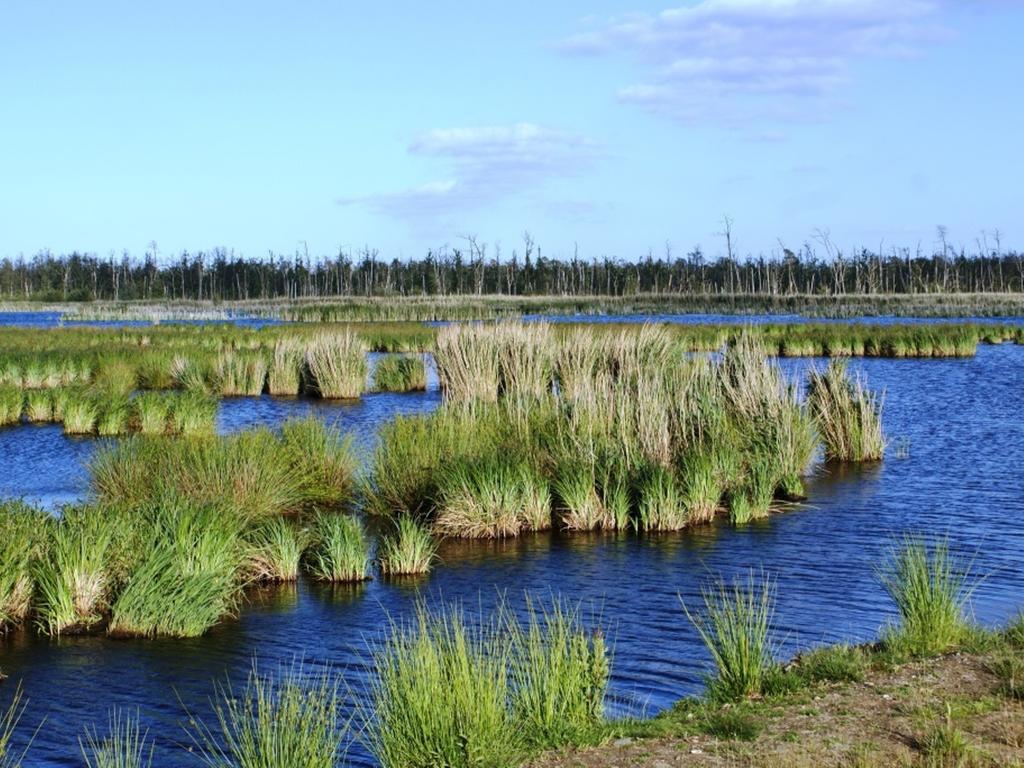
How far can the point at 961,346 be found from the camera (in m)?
39.9

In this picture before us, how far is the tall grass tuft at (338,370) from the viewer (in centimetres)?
2776

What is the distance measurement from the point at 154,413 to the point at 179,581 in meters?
11.9

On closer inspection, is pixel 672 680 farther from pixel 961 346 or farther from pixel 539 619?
pixel 961 346

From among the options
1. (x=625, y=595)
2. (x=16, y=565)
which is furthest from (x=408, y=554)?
(x=16, y=565)

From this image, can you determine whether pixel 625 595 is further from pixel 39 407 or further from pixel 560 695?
pixel 39 407

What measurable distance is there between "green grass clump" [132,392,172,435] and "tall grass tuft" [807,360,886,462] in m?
11.2

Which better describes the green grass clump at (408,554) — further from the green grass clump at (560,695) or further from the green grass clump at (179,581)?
the green grass clump at (560,695)

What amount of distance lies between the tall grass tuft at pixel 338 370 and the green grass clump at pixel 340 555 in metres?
16.5

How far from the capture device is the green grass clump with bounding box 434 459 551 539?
12875 mm

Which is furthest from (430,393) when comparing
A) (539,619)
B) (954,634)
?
(954,634)

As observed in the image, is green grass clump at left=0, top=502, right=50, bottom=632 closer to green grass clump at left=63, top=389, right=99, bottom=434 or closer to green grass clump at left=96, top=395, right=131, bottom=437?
green grass clump at left=96, top=395, right=131, bottom=437

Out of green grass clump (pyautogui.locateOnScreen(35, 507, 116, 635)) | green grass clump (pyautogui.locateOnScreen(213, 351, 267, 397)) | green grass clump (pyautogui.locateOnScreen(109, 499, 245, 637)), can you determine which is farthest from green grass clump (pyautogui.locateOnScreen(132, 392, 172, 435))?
green grass clump (pyautogui.locateOnScreen(35, 507, 116, 635))

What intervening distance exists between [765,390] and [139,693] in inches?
409

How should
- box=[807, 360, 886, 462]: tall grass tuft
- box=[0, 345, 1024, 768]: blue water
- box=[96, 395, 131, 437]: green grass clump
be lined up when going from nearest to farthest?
box=[0, 345, 1024, 768]: blue water < box=[807, 360, 886, 462]: tall grass tuft < box=[96, 395, 131, 437]: green grass clump
